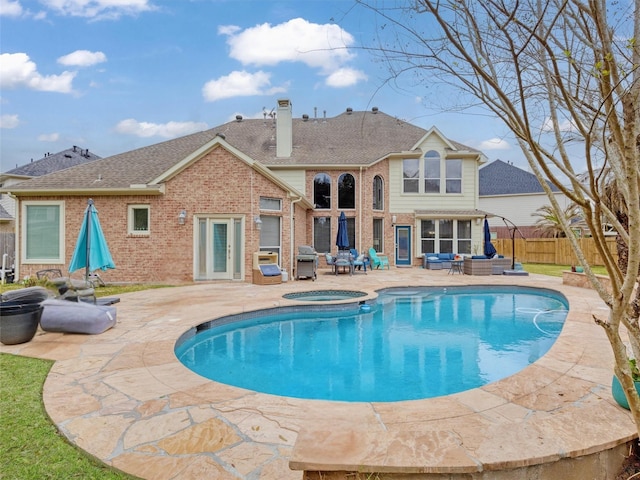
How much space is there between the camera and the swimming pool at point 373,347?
18.4ft

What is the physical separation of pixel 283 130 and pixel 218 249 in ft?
31.1

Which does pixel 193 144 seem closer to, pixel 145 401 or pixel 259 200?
pixel 259 200

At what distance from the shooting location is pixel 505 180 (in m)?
34.6

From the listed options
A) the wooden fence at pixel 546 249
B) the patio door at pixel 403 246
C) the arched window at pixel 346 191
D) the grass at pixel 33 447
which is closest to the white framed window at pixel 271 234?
the arched window at pixel 346 191

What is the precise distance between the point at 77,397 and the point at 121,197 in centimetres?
1179

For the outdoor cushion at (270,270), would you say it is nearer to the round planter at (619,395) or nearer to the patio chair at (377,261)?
the patio chair at (377,261)

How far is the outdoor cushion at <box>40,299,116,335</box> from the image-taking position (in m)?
6.51

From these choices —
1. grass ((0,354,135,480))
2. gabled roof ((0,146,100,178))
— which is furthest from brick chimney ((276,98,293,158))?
gabled roof ((0,146,100,178))

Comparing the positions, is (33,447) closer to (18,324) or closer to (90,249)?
(18,324)

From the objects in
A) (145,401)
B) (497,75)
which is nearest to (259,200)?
(145,401)

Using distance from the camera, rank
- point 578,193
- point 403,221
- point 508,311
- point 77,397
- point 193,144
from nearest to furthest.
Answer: point 578,193, point 77,397, point 508,311, point 193,144, point 403,221

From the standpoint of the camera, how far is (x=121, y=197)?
14.1 metres

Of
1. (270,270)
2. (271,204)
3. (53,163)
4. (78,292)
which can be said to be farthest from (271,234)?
(53,163)

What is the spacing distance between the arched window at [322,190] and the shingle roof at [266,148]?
0.89m
